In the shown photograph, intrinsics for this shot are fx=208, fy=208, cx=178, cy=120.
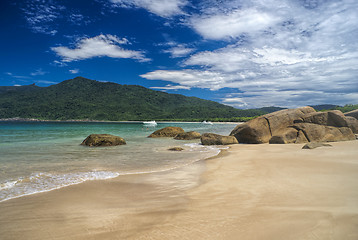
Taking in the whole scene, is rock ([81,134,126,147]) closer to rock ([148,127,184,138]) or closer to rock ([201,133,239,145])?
rock ([201,133,239,145])

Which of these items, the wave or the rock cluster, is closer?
the wave

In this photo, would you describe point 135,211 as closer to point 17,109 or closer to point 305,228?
point 305,228

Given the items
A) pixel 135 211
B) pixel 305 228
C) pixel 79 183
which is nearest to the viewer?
pixel 305 228

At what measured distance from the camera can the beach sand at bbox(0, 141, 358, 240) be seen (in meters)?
3.07

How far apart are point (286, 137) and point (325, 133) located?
2.88 meters

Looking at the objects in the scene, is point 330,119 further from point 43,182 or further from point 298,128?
point 43,182

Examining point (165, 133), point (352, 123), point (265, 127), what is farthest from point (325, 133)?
point (165, 133)

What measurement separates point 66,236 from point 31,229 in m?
0.77

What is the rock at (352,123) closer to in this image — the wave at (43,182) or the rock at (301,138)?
Result: the rock at (301,138)

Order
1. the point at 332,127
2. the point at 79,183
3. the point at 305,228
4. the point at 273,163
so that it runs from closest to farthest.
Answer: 1. the point at 305,228
2. the point at 79,183
3. the point at 273,163
4. the point at 332,127

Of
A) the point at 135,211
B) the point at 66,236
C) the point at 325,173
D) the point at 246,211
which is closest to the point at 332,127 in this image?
the point at 325,173

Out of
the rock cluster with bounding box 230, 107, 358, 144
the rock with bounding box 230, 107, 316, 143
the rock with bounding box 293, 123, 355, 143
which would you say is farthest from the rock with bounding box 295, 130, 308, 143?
the rock with bounding box 230, 107, 316, 143

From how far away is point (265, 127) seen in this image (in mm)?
17281

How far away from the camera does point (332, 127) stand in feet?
52.1
